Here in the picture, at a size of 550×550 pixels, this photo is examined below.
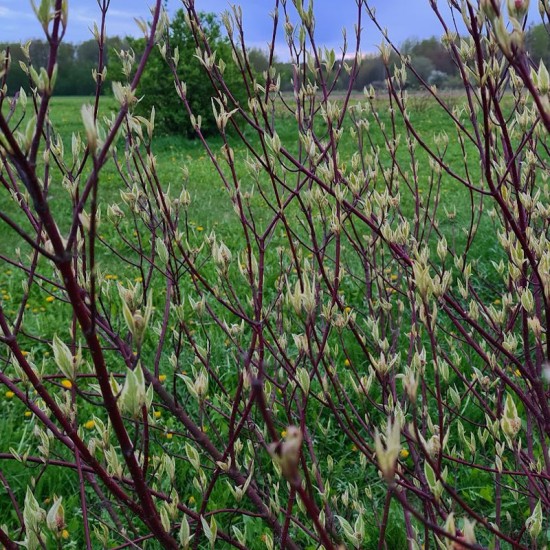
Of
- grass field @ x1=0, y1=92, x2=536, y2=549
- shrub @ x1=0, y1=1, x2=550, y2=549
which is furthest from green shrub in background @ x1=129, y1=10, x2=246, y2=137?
shrub @ x1=0, y1=1, x2=550, y2=549

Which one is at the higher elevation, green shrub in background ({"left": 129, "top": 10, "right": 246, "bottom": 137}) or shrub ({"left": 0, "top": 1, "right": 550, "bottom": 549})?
green shrub in background ({"left": 129, "top": 10, "right": 246, "bottom": 137})

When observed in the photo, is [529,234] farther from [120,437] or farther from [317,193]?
[120,437]

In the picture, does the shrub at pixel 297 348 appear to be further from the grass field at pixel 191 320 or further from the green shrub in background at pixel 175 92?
the green shrub in background at pixel 175 92

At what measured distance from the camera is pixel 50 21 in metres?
0.74

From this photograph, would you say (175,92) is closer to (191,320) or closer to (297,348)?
(191,320)

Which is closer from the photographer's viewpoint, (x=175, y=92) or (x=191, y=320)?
(x=191, y=320)

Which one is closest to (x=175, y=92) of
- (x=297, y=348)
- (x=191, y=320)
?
(x=191, y=320)

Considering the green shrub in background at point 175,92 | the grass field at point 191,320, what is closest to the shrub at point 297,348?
the grass field at point 191,320

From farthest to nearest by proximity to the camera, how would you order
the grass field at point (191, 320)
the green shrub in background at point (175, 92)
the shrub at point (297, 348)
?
the green shrub in background at point (175, 92) → the grass field at point (191, 320) → the shrub at point (297, 348)

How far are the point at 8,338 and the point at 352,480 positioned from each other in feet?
6.27

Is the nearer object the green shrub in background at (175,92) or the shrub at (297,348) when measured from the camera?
the shrub at (297,348)

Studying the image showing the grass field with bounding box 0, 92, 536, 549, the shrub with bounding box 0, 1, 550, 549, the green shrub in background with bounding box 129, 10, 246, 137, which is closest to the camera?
the shrub with bounding box 0, 1, 550, 549

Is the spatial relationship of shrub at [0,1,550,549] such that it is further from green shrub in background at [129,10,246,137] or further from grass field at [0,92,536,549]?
green shrub in background at [129,10,246,137]

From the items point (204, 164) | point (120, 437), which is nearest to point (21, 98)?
point (120, 437)
